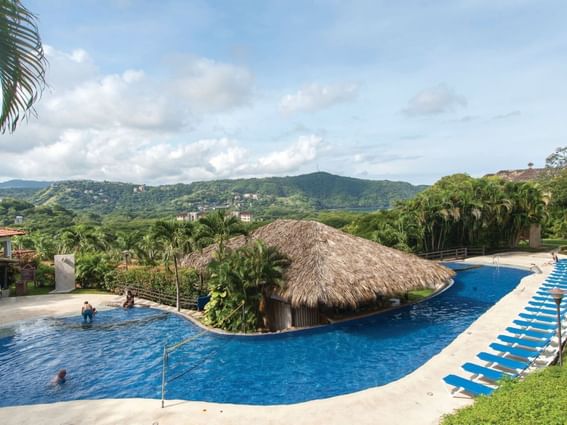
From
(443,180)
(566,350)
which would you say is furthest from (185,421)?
(443,180)

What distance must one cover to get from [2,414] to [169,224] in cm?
905

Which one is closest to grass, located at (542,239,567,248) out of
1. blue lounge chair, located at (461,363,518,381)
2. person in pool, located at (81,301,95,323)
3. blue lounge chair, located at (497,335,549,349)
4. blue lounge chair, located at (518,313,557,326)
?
blue lounge chair, located at (518,313,557,326)

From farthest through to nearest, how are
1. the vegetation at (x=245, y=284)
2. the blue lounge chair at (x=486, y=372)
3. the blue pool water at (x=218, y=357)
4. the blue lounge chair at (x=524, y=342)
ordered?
the vegetation at (x=245, y=284)
the blue lounge chair at (x=524, y=342)
the blue pool water at (x=218, y=357)
the blue lounge chair at (x=486, y=372)

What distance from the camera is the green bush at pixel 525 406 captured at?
466cm

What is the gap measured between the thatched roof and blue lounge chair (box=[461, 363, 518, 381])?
4.13m

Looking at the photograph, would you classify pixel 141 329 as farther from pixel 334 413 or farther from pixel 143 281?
pixel 334 413

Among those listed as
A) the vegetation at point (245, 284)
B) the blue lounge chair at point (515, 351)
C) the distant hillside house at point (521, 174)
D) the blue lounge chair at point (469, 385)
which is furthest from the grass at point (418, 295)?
the distant hillside house at point (521, 174)

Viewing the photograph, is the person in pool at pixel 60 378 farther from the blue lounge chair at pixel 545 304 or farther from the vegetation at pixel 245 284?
the blue lounge chair at pixel 545 304

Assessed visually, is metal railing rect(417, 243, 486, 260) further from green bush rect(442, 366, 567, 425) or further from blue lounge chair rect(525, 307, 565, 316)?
green bush rect(442, 366, 567, 425)

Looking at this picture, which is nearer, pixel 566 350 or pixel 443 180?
pixel 566 350

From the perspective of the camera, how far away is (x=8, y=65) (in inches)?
102

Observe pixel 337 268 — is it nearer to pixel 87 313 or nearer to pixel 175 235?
pixel 175 235

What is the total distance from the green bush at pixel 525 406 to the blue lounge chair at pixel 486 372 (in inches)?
67.7

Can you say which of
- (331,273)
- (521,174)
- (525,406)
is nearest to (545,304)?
(331,273)
